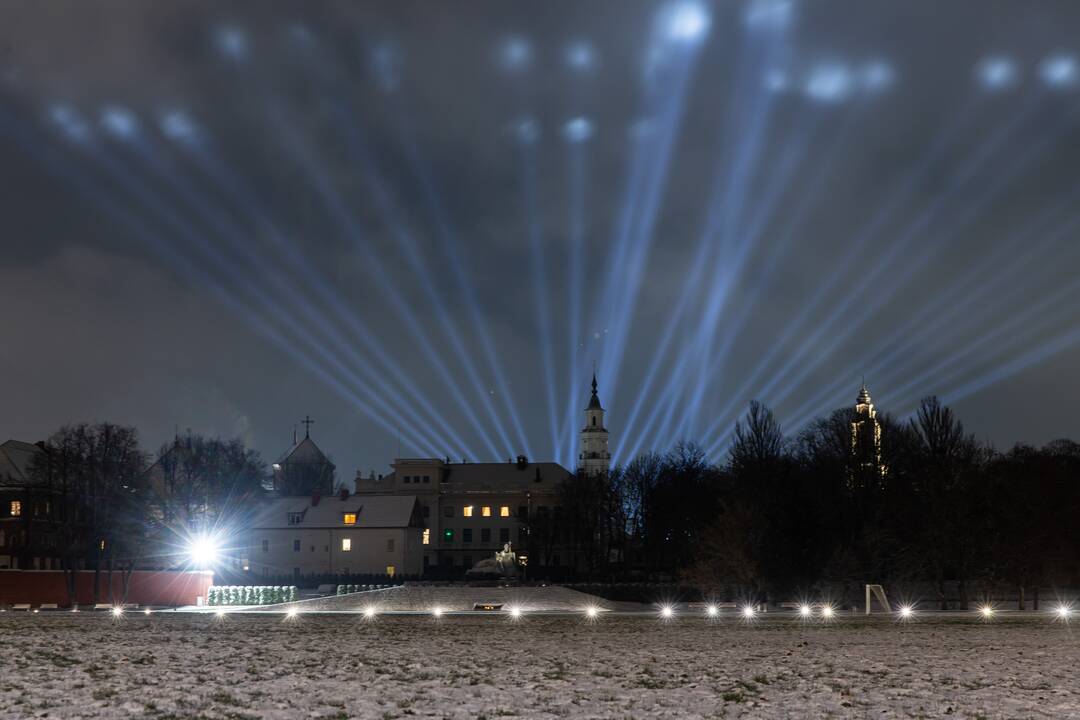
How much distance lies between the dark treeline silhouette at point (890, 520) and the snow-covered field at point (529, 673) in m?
30.9

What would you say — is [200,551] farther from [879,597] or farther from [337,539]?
[879,597]

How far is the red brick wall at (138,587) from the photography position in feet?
247

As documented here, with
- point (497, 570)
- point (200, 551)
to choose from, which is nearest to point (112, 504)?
point (200, 551)

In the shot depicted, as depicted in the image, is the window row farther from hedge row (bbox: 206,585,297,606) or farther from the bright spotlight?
hedge row (bbox: 206,585,297,606)

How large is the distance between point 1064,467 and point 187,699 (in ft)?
356

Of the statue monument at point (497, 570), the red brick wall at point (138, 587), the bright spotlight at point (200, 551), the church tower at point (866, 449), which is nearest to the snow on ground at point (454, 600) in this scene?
the red brick wall at point (138, 587)

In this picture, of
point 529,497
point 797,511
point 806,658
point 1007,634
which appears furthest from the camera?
point 529,497

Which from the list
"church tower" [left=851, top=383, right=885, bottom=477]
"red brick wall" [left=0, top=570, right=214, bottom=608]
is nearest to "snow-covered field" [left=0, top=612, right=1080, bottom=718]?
"red brick wall" [left=0, top=570, right=214, bottom=608]

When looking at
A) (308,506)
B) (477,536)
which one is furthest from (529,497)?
(308,506)

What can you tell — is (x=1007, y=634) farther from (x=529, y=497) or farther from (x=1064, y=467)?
(x=529, y=497)

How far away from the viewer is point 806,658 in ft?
85.8

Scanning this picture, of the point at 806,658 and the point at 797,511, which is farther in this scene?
the point at 797,511

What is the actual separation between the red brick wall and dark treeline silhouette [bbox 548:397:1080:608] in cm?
3540

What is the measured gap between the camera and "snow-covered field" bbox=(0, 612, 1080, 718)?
17391 millimetres
